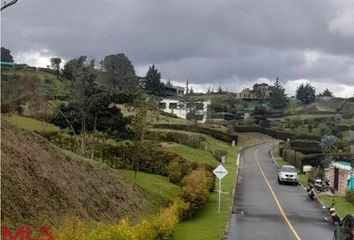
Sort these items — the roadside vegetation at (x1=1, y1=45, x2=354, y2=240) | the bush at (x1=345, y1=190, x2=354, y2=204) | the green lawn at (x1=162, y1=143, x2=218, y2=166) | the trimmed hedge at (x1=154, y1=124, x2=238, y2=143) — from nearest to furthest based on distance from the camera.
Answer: the roadside vegetation at (x1=1, y1=45, x2=354, y2=240), the bush at (x1=345, y1=190, x2=354, y2=204), the green lawn at (x1=162, y1=143, x2=218, y2=166), the trimmed hedge at (x1=154, y1=124, x2=238, y2=143)

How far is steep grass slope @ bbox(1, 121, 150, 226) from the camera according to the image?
1474 centimetres

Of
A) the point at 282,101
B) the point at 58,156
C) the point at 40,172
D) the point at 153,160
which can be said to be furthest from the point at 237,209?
the point at 282,101

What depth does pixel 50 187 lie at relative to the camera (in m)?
17.0

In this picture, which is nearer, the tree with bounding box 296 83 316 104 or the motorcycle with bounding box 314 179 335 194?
the motorcycle with bounding box 314 179 335 194

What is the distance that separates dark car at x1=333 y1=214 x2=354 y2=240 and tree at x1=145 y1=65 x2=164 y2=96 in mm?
113915

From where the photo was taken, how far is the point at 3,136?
16.8 meters

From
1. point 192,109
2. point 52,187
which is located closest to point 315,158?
point 52,187

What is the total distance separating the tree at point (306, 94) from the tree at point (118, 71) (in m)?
85.6

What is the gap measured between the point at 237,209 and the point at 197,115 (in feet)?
263

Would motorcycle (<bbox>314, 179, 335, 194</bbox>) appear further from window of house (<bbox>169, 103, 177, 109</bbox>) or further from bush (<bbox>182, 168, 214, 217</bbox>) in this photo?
window of house (<bbox>169, 103, 177, 109</bbox>)

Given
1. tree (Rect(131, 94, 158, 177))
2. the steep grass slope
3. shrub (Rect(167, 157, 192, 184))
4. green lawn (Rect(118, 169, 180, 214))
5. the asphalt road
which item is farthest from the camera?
shrub (Rect(167, 157, 192, 184))

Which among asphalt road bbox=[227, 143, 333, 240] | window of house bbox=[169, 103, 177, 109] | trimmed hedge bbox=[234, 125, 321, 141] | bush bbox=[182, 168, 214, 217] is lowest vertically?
asphalt road bbox=[227, 143, 333, 240]

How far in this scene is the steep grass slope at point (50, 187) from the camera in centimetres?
1474

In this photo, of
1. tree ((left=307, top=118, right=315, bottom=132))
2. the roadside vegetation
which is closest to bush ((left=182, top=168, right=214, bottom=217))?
the roadside vegetation
